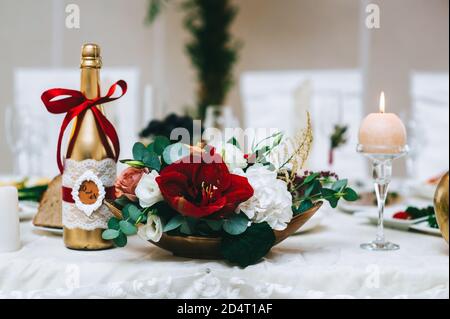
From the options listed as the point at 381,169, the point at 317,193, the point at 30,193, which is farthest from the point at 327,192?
the point at 30,193

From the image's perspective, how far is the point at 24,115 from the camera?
5.61 feet

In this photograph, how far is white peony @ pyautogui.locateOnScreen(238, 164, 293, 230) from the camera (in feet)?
2.67

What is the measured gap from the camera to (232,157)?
0.86 metres

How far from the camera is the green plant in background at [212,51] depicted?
391 centimetres

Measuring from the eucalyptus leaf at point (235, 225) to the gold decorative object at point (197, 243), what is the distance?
0.03 m

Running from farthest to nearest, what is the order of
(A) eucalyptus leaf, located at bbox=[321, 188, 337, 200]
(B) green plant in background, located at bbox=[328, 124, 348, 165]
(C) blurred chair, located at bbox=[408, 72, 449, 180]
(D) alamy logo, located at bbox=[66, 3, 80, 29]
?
(C) blurred chair, located at bbox=[408, 72, 449, 180], (B) green plant in background, located at bbox=[328, 124, 348, 165], (D) alamy logo, located at bbox=[66, 3, 80, 29], (A) eucalyptus leaf, located at bbox=[321, 188, 337, 200]

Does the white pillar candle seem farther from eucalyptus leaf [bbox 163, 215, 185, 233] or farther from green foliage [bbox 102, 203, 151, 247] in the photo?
eucalyptus leaf [bbox 163, 215, 185, 233]

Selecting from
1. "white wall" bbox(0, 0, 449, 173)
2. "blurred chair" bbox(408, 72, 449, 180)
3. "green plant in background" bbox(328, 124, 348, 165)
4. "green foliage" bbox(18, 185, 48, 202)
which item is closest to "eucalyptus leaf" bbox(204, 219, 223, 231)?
"green foliage" bbox(18, 185, 48, 202)

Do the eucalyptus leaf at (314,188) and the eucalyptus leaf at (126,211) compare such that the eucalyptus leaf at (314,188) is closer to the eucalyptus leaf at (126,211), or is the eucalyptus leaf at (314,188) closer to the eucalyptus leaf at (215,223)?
the eucalyptus leaf at (215,223)

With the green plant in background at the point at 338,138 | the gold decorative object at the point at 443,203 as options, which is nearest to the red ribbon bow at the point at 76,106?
the gold decorative object at the point at 443,203

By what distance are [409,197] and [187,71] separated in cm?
279

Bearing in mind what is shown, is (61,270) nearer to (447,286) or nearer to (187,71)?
(447,286)

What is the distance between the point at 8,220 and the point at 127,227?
→ 0.21 meters

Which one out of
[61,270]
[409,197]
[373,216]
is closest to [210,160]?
[61,270]
